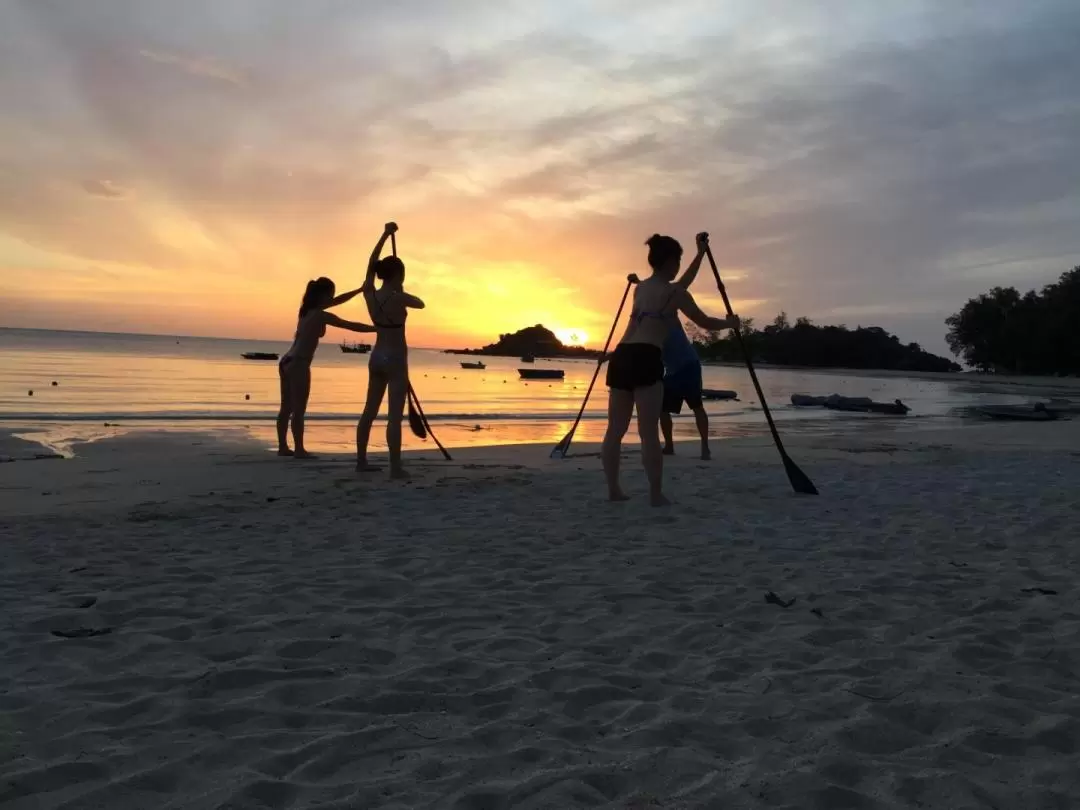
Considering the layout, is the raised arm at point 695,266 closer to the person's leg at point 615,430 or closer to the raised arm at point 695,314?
the raised arm at point 695,314

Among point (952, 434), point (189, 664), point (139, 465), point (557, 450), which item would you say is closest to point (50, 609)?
point (189, 664)

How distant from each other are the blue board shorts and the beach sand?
3.18 m

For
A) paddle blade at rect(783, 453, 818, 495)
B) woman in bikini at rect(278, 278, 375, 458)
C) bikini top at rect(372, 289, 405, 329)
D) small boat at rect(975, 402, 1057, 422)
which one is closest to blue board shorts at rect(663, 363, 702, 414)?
paddle blade at rect(783, 453, 818, 495)

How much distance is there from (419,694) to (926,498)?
586 centimetres

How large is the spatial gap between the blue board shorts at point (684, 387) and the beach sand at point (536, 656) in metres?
3.18

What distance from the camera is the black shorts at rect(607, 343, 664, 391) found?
247 inches

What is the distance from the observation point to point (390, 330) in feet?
26.5

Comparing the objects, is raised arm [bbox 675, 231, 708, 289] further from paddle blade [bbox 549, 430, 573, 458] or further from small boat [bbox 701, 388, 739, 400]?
small boat [bbox 701, 388, 739, 400]

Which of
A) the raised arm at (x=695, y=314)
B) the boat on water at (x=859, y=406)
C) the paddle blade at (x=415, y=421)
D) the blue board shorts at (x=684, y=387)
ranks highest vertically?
the raised arm at (x=695, y=314)

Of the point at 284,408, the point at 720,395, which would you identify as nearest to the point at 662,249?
the point at 284,408

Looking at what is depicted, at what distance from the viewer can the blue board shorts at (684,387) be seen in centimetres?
965

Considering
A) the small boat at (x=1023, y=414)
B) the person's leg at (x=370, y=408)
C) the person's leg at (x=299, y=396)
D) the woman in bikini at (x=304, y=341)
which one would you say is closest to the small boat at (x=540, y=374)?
the small boat at (x=1023, y=414)

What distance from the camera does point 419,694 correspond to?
9.32 ft

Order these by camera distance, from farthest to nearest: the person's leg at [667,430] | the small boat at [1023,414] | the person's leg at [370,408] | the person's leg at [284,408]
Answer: the small boat at [1023,414]
the person's leg at [667,430]
the person's leg at [284,408]
the person's leg at [370,408]
